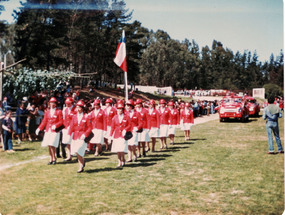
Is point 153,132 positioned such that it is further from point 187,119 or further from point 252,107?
point 252,107

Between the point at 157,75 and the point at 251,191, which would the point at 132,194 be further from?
the point at 157,75

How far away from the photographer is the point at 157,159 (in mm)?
9617

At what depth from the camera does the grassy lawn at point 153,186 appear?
5.34 meters

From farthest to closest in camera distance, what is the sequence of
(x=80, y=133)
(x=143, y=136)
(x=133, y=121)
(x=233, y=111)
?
(x=233, y=111)
(x=143, y=136)
(x=133, y=121)
(x=80, y=133)

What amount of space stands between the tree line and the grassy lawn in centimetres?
403

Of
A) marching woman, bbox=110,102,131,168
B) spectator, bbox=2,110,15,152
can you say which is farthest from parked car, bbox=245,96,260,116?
spectator, bbox=2,110,15,152

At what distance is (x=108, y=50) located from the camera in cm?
3077

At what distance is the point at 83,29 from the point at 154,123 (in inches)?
713

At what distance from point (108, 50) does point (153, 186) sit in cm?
2569

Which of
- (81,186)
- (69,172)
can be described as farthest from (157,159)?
(81,186)

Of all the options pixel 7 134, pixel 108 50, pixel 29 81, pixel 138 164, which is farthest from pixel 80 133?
pixel 108 50

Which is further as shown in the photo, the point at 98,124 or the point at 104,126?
the point at 104,126

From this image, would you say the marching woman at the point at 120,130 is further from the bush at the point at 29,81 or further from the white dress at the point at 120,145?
the bush at the point at 29,81

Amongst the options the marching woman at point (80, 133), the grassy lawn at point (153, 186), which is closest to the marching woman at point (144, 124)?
the grassy lawn at point (153, 186)
